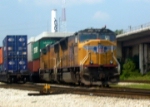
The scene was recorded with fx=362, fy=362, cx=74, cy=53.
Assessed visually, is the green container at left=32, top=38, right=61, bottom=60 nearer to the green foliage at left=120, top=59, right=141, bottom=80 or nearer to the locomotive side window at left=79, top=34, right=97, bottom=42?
the green foliage at left=120, top=59, right=141, bottom=80

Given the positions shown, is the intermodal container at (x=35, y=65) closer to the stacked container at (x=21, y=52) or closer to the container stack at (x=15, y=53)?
the stacked container at (x=21, y=52)

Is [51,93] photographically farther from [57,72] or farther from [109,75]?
[57,72]

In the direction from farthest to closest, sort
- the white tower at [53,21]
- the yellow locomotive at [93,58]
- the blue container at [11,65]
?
1. the white tower at [53,21]
2. the blue container at [11,65]
3. the yellow locomotive at [93,58]

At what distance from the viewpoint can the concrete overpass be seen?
4209 centimetres

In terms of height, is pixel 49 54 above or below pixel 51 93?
above

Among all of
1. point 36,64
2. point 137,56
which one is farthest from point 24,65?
point 137,56

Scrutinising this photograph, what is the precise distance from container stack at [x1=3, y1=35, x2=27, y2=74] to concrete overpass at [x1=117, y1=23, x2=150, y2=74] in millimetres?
14114

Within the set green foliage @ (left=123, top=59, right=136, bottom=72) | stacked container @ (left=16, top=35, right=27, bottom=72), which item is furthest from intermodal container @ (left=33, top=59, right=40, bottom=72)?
green foliage @ (left=123, top=59, right=136, bottom=72)

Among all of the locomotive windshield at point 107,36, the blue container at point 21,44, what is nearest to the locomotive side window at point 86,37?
the locomotive windshield at point 107,36

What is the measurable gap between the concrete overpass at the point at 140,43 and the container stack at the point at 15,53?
1411cm

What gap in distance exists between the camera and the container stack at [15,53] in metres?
32.6

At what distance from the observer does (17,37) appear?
32.7m

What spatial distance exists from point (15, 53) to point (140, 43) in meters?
17.9

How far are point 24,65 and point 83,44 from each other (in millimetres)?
12776
